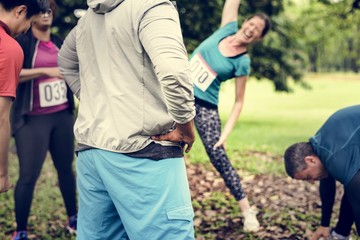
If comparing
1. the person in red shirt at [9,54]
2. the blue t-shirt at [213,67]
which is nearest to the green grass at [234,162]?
the blue t-shirt at [213,67]

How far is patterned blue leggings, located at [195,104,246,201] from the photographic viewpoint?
475cm

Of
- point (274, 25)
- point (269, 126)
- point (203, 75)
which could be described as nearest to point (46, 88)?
point (203, 75)

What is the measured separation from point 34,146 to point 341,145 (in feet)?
8.33

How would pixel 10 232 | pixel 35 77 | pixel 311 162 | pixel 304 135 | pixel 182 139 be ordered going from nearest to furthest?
pixel 182 139 < pixel 311 162 < pixel 35 77 < pixel 10 232 < pixel 304 135

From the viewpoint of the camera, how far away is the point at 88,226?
270cm

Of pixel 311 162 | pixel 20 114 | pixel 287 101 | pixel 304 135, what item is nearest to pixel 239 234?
pixel 311 162

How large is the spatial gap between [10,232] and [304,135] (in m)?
10.6

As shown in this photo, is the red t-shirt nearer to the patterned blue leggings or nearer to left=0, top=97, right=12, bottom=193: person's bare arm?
left=0, top=97, right=12, bottom=193: person's bare arm

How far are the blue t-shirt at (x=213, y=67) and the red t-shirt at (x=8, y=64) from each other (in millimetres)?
2147

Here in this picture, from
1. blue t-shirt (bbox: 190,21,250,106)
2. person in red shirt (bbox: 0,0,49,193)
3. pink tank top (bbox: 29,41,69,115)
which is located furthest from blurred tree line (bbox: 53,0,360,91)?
person in red shirt (bbox: 0,0,49,193)

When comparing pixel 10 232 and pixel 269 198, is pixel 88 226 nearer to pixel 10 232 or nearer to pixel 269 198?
pixel 10 232

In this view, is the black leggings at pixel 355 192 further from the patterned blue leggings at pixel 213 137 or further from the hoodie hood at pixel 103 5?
the hoodie hood at pixel 103 5

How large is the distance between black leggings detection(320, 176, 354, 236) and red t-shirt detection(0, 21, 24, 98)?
2312 mm

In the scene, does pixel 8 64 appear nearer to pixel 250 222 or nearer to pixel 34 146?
pixel 34 146
